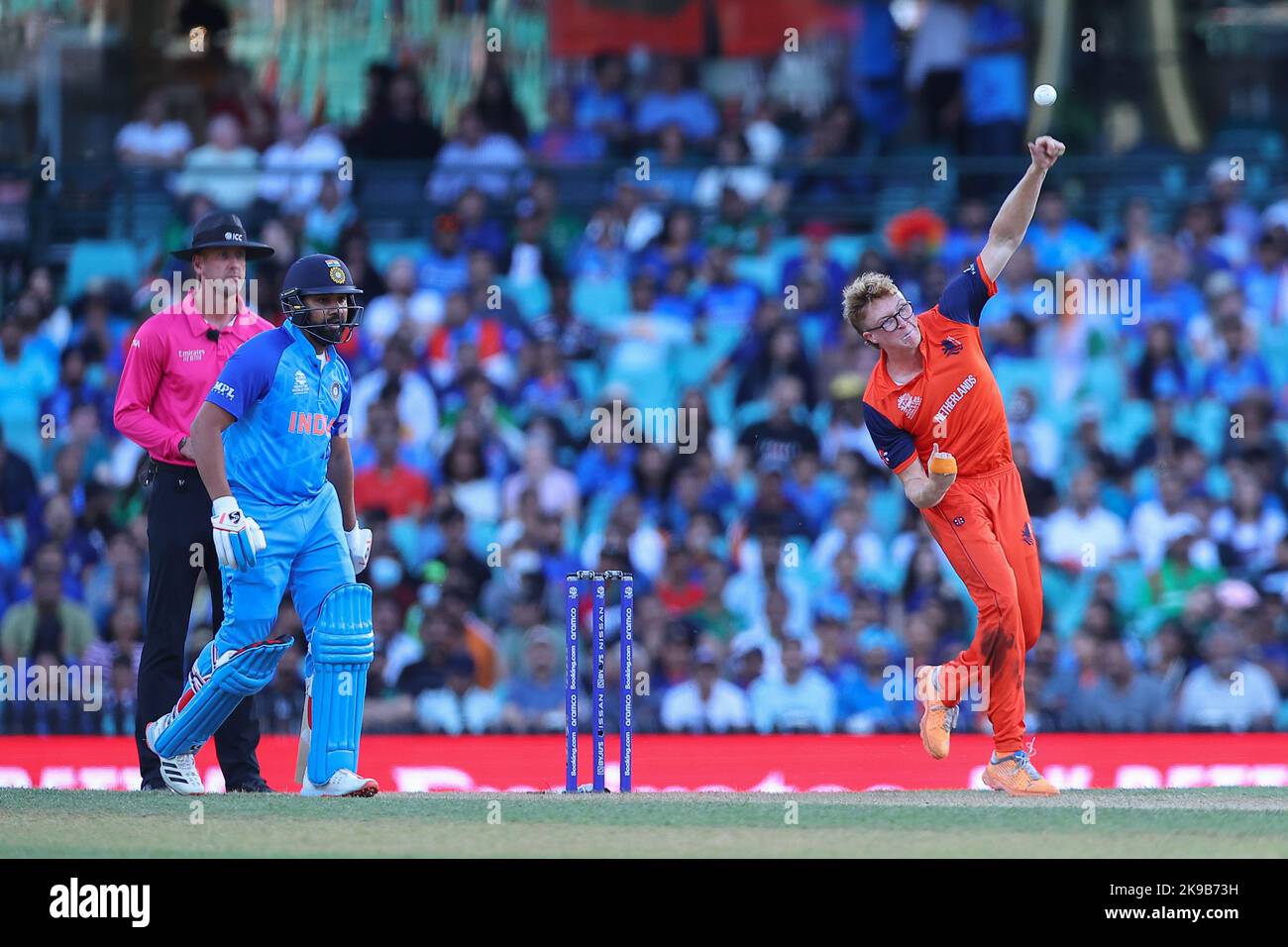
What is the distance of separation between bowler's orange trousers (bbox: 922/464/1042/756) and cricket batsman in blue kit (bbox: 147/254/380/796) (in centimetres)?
230

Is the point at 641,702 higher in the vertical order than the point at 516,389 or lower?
lower

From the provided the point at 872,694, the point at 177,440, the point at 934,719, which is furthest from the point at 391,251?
the point at 934,719

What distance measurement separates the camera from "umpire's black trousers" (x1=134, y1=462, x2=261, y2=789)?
8.84 meters

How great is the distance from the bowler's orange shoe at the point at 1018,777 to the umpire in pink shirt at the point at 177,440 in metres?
3.04

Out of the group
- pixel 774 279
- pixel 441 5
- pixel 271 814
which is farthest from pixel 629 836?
pixel 441 5

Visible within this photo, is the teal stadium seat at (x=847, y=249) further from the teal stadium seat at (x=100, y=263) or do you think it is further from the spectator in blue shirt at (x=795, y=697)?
the teal stadium seat at (x=100, y=263)

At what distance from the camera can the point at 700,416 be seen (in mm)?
13945

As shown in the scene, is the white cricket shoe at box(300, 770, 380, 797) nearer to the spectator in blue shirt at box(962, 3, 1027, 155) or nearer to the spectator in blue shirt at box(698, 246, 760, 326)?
the spectator in blue shirt at box(698, 246, 760, 326)

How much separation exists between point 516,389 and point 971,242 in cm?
340

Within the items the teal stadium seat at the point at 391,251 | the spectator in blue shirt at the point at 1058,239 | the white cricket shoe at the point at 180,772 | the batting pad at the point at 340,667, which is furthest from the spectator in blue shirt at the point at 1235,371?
the white cricket shoe at the point at 180,772

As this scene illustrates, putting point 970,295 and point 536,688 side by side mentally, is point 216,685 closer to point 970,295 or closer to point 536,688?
point 970,295

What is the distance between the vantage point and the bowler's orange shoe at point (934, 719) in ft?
28.0
